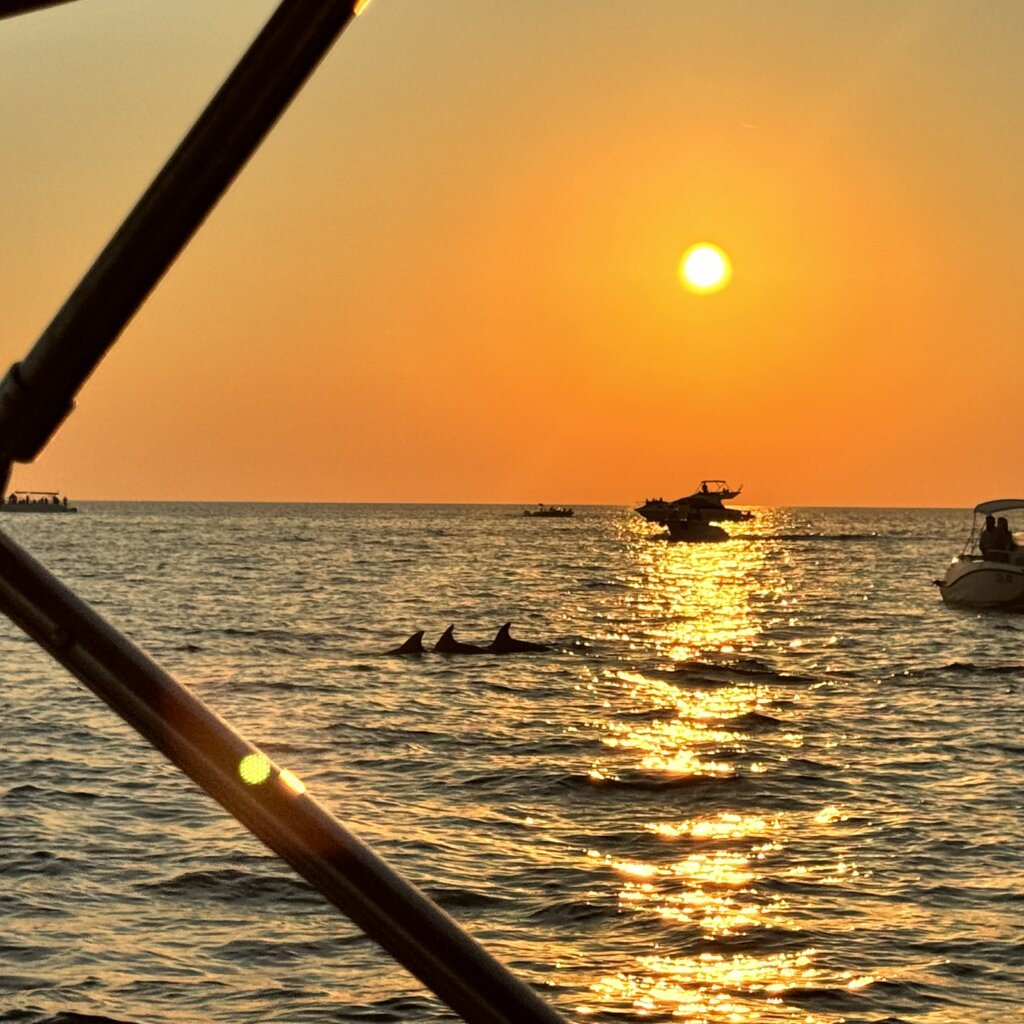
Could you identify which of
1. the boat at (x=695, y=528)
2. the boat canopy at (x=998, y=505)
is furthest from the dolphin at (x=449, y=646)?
the boat at (x=695, y=528)

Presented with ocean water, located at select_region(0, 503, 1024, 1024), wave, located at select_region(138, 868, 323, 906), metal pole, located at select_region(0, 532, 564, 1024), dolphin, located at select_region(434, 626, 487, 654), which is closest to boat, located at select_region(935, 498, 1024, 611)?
ocean water, located at select_region(0, 503, 1024, 1024)

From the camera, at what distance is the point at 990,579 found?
57.4 m

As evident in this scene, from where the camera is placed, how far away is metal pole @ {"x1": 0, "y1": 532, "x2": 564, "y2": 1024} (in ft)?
4.26

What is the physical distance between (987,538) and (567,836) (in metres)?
40.4

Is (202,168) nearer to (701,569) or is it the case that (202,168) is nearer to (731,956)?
(731,956)

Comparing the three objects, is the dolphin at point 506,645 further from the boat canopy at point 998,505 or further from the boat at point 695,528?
the boat at point 695,528

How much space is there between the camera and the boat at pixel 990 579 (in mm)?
56469

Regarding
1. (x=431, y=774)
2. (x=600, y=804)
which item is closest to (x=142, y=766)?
(x=431, y=774)

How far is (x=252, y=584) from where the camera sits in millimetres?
94125

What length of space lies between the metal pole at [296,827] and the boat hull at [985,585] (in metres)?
57.1

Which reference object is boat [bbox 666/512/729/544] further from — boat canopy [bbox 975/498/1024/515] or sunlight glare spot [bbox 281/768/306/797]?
sunlight glare spot [bbox 281/768/306/797]

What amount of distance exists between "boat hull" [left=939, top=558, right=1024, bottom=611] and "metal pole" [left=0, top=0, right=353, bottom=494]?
5712 cm

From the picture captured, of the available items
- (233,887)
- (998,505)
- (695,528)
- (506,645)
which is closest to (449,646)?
(506,645)

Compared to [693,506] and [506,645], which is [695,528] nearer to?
[693,506]
